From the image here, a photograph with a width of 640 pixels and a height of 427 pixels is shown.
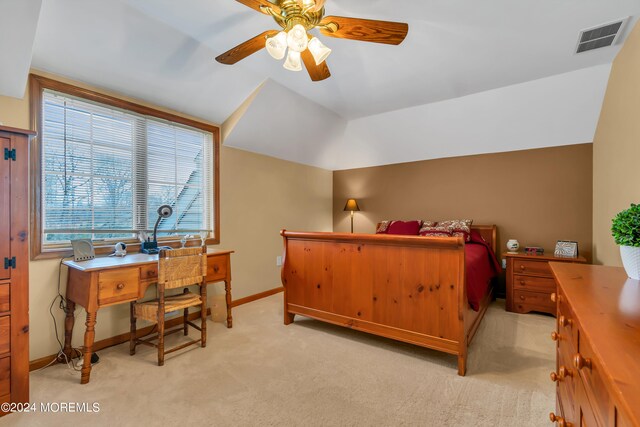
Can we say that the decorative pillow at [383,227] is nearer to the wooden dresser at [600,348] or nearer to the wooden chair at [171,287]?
the wooden chair at [171,287]

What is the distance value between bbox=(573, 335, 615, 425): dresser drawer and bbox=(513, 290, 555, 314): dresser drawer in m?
2.83

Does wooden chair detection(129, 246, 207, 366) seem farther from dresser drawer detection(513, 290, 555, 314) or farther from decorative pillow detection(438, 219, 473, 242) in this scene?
dresser drawer detection(513, 290, 555, 314)

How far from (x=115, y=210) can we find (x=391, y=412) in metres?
2.70

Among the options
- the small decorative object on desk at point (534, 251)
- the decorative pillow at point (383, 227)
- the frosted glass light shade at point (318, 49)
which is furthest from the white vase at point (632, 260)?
the decorative pillow at point (383, 227)

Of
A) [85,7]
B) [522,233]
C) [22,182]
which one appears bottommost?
[522,233]

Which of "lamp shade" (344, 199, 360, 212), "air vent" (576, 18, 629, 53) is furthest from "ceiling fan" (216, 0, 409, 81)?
"lamp shade" (344, 199, 360, 212)

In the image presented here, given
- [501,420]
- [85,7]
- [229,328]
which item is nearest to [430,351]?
[501,420]

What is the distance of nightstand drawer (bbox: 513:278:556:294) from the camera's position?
10.2 ft

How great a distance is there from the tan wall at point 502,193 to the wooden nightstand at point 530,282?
549mm

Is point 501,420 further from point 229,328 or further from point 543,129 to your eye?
point 543,129

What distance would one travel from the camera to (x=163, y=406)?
1703 mm

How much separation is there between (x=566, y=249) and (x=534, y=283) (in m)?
0.52

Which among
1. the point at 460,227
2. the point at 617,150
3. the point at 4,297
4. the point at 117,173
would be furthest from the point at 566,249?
the point at 4,297

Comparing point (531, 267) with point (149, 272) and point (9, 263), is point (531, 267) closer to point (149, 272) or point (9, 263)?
point (149, 272)
